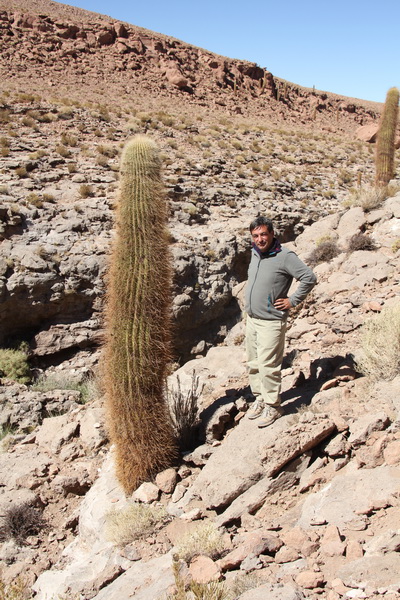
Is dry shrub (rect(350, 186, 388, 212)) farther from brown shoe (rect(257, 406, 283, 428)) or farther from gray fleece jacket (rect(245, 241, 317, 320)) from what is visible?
brown shoe (rect(257, 406, 283, 428))

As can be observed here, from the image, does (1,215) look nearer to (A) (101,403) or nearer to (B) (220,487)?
(A) (101,403)

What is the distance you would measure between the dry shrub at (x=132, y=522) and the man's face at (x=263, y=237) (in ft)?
8.36

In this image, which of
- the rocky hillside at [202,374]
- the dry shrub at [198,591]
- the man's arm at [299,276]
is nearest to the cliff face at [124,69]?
the rocky hillside at [202,374]

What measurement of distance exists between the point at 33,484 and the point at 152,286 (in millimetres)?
2816

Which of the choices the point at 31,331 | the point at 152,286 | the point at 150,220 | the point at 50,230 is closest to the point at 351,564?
the point at 152,286

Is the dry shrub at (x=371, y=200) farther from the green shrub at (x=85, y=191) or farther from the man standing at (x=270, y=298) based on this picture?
the man standing at (x=270, y=298)

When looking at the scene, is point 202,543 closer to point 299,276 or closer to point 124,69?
point 299,276

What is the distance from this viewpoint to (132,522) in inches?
151

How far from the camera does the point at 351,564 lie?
242 cm

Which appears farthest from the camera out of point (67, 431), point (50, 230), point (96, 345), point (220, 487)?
point (50, 230)

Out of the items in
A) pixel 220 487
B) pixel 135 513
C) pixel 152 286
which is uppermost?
pixel 152 286

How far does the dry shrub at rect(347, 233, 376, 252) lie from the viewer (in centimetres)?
885

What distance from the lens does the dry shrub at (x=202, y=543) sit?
304 cm

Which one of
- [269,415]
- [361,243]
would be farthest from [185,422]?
[361,243]
